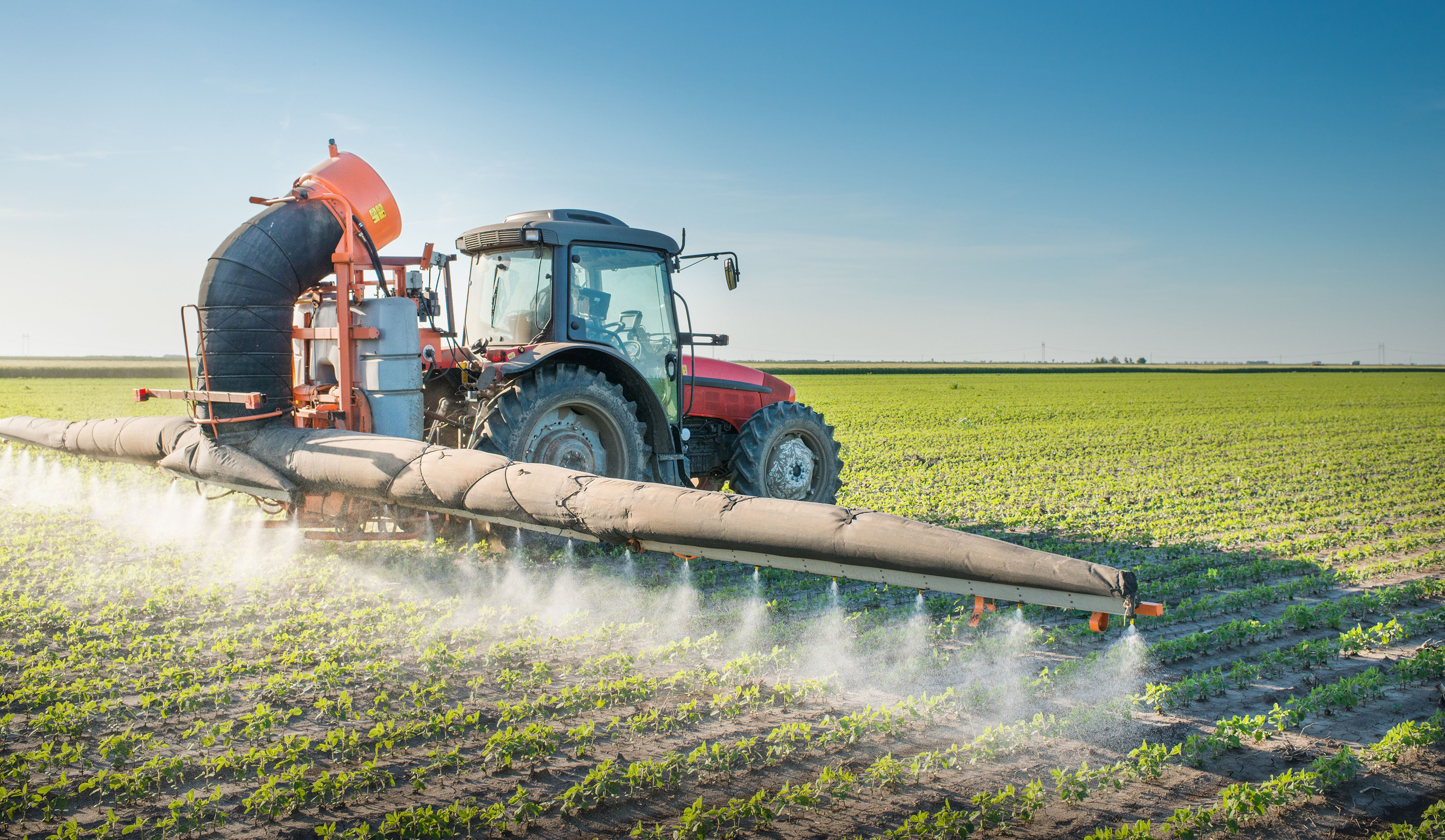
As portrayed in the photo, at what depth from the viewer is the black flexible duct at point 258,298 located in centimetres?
563

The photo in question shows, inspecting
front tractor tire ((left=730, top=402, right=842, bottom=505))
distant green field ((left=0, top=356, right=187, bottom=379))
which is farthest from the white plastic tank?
distant green field ((left=0, top=356, right=187, bottom=379))

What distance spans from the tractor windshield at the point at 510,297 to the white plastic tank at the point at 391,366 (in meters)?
1.13

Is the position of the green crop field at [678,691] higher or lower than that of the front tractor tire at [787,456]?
lower

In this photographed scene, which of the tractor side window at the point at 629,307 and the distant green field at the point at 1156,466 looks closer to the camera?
the tractor side window at the point at 629,307

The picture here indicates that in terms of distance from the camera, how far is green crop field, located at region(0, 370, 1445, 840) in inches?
127

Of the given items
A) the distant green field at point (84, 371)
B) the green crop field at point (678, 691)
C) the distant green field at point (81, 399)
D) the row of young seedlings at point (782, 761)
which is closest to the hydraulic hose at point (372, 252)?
the green crop field at point (678, 691)

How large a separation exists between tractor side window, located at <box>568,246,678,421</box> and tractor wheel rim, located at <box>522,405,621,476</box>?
2.12 ft

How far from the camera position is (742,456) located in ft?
27.2

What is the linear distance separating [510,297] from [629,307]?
3.21ft

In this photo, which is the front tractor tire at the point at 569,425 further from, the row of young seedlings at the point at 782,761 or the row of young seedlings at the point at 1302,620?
the row of young seedlings at the point at 1302,620

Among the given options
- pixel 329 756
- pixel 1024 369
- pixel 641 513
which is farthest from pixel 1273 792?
pixel 1024 369

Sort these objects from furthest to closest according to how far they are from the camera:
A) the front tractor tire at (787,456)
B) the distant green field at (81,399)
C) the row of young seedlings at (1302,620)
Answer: the distant green field at (81,399) → the front tractor tire at (787,456) → the row of young seedlings at (1302,620)

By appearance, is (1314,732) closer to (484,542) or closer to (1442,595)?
(1442,595)

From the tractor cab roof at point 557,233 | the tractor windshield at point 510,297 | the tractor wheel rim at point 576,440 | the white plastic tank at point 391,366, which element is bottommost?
the tractor wheel rim at point 576,440
